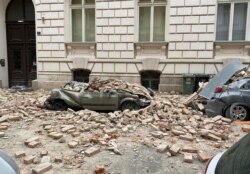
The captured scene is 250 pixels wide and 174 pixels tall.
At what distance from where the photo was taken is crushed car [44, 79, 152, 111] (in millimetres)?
8023

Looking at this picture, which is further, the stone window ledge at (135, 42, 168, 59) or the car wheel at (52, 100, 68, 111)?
the stone window ledge at (135, 42, 168, 59)

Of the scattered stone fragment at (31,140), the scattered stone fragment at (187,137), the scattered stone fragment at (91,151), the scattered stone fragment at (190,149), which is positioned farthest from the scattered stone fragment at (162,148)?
the scattered stone fragment at (31,140)

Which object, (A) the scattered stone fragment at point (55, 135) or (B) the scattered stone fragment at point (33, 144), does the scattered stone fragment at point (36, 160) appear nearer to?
(B) the scattered stone fragment at point (33, 144)

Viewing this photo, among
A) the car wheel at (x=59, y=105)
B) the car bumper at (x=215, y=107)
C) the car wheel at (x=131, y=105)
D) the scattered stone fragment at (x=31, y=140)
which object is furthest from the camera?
the car wheel at (x=59, y=105)

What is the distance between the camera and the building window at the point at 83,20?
40.7 feet

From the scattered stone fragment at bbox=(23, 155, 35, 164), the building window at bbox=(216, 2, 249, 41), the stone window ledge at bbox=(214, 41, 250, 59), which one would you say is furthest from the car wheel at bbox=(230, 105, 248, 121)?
the building window at bbox=(216, 2, 249, 41)

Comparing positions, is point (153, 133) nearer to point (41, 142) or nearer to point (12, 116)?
point (41, 142)

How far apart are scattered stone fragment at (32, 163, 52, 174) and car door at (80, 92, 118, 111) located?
4177 mm

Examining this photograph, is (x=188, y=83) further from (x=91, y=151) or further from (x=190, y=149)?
(x=91, y=151)

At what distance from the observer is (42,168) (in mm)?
3824

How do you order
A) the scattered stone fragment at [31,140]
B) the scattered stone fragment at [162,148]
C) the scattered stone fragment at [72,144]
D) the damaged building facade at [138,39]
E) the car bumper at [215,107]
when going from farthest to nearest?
1. the damaged building facade at [138,39]
2. the car bumper at [215,107]
3. the scattered stone fragment at [31,140]
4. the scattered stone fragment at [72,144]
5. the scattered stone fragment at [162,148]

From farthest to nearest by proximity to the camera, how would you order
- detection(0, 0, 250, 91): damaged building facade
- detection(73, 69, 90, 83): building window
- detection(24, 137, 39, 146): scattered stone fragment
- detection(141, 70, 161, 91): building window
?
detection(73, 69, 90, 83): building window → detection(141, 70, 161, 91): building window → detection(0, 0, 250, 91): damaged building facade → detection(24, 137, 39, 146): scattered stone fragment

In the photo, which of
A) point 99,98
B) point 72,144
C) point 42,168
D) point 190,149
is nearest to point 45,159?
point 42,168

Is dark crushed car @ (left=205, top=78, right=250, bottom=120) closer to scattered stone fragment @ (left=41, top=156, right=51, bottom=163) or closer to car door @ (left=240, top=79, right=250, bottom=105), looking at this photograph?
car door @ (left=240, top=79, right=250, bottom=105)
